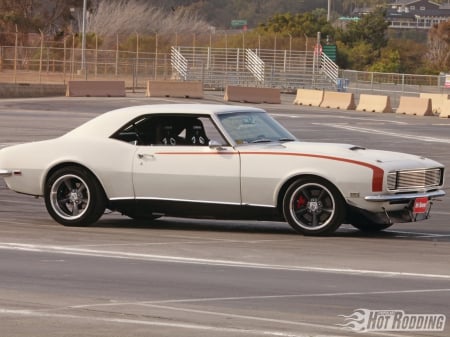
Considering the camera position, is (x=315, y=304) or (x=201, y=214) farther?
(x=201, y=214)

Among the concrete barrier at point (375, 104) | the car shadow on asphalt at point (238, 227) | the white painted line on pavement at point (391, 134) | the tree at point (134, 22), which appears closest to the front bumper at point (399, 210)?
the car shadow on asphalt at point (238, 227)

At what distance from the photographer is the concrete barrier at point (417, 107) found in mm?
50594

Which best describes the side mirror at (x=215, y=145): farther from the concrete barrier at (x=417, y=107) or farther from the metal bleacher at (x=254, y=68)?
the metal bleacher at (x=254, y=68)

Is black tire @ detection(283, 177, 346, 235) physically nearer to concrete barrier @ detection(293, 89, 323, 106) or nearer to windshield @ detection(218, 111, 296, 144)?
windshield @ detection(218, 111, 296, 144)

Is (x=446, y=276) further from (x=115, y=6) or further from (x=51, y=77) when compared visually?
(x=115, y=6)

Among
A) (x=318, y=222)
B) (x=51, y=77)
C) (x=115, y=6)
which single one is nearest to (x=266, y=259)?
(x=318, y=222)

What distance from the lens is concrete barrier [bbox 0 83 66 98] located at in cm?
6022

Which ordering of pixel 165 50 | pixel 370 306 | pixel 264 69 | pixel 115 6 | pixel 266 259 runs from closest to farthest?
pixel 370 306 → pixel 266 259 → pixel 264 69 → pixel 165 50 → pixel 115 6

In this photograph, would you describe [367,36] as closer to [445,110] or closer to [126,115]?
[445,110]

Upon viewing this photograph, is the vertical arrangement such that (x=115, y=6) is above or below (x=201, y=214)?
above

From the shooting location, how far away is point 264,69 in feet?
238

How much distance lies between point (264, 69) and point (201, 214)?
60.0 metres

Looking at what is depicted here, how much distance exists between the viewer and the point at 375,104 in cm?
5334

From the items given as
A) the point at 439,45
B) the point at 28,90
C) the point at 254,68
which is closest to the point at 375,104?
the point at 28,90
